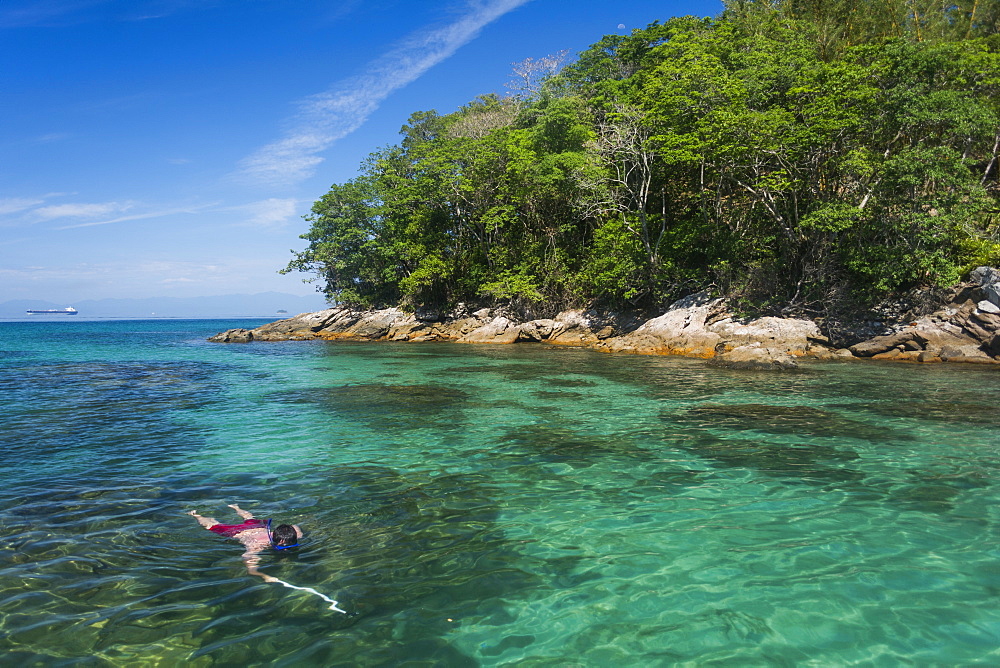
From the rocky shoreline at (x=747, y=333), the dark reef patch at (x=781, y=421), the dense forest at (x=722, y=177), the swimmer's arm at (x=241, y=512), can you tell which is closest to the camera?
the swimmer's arm at (x=241, y=512)

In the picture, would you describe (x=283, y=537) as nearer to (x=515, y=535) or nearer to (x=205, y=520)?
(x=205, y=520)

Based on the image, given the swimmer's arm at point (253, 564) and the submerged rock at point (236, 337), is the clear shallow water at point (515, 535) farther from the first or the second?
the submerged rock at point (236, 337)

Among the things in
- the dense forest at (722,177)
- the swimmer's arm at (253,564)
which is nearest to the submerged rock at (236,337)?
the dense forest at (722,177)

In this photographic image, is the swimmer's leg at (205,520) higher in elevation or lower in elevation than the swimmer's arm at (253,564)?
higher

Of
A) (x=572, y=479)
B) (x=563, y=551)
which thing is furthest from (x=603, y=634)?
(x=572, y=479)

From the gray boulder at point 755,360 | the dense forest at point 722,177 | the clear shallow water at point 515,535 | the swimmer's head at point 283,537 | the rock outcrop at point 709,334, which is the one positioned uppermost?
the dense forest at point 722,177

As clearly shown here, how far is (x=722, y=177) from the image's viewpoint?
2630 centimetres

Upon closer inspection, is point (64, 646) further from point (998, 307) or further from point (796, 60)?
point (796, 60)

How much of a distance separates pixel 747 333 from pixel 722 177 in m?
8.88

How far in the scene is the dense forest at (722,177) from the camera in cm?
2100

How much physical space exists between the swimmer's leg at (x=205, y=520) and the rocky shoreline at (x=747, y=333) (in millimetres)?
17726

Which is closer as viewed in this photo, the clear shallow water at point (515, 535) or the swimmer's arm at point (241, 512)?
the clear shallow water at point (515, 535)

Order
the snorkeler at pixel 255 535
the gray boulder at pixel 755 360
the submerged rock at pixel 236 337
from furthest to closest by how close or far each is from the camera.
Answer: the submerged rock at pixel 236 337
the gray boulder at pixel 755 360
the snorkeler at pixel 255 535

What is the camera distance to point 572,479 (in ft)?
22.2
